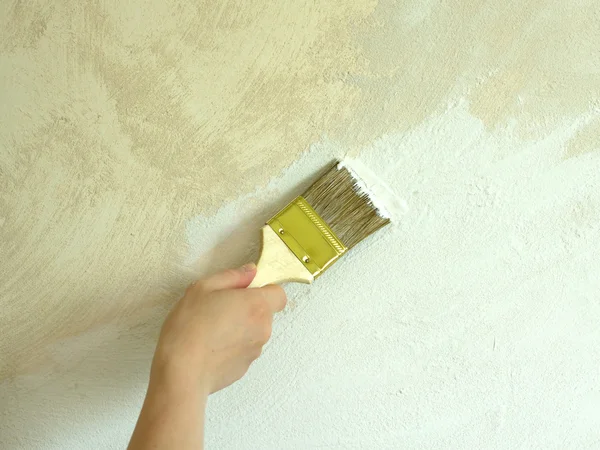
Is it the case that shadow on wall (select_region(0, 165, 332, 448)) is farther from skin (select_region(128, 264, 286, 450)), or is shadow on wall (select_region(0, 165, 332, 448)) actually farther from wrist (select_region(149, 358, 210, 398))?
wrist (select_region(149, 358, 210, 398))

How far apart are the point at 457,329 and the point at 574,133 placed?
0.41m

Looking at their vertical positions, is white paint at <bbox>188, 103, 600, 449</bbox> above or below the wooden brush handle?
Answer: below

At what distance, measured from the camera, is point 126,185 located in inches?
37.8

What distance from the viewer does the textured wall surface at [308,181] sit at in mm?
884

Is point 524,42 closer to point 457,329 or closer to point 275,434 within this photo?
point 457,329

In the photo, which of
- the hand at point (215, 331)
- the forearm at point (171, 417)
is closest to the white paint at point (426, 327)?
the hand at point (215, 331)

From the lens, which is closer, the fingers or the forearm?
the forearm

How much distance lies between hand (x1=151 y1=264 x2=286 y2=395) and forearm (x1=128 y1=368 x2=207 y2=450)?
14 mm

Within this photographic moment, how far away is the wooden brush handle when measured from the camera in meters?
0.92

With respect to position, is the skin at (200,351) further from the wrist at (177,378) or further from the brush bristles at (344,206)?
the brush bristles at (344,206)

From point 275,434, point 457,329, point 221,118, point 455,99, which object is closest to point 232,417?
point 275,434

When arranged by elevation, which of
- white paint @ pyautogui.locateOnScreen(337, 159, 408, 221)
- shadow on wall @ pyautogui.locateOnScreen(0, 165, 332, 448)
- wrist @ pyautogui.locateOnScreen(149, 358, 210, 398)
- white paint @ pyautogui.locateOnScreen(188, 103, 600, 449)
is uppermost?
shadow on wall @ pyautogui.locateOnScreen(0, 165, 332, 448)

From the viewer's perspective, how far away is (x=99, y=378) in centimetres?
105

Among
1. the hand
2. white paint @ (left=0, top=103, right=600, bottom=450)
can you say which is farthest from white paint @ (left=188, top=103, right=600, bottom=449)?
the hand
